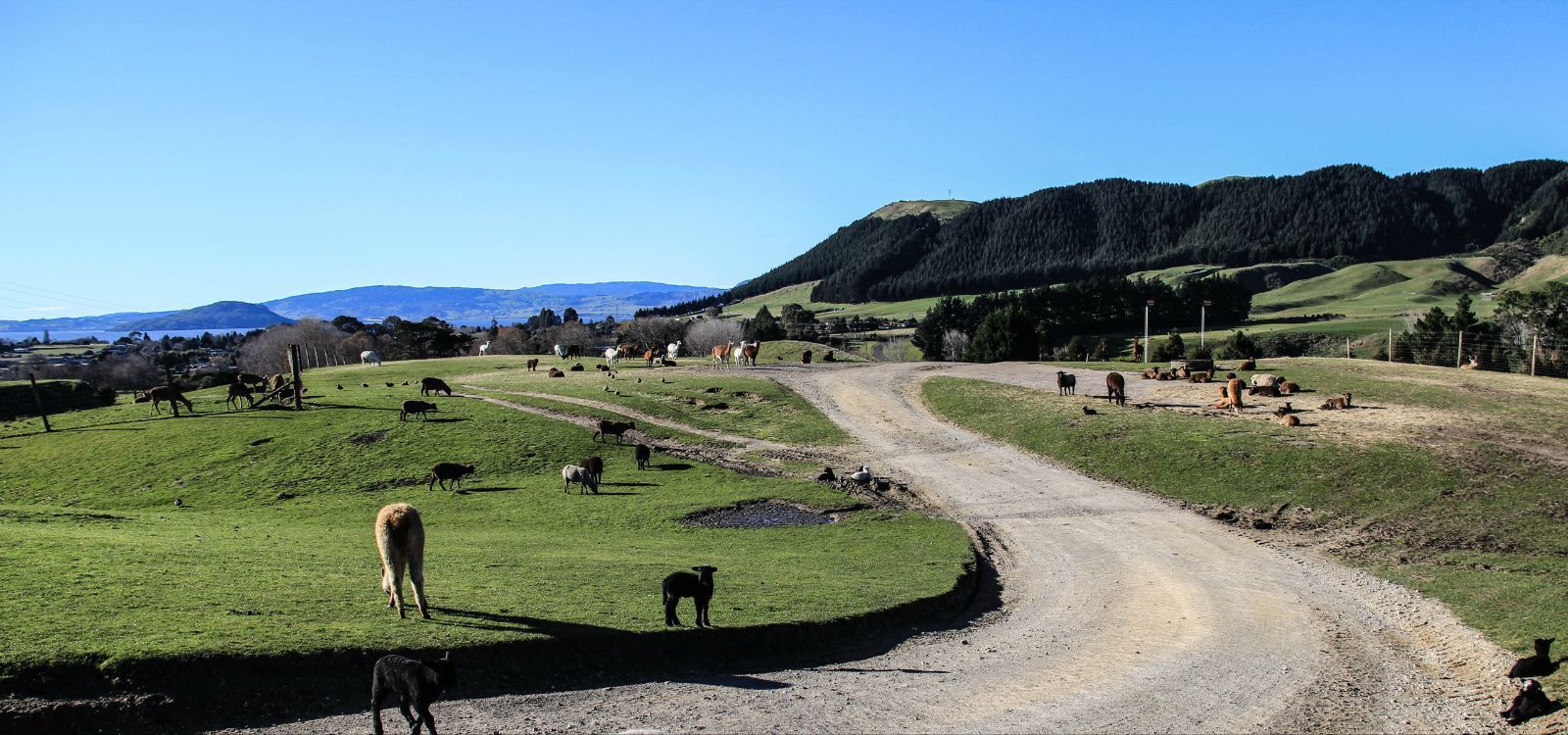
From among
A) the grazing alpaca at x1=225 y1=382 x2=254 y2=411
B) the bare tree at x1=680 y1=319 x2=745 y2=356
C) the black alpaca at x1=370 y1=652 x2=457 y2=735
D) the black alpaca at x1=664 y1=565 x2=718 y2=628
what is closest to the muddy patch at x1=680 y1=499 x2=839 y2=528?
the black alpaca at x1=664 y1=565 x2=718 y2=628

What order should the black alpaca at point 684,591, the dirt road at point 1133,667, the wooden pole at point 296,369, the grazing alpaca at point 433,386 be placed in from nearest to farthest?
the dirt road at point 1133,667 → the black alpaca at point 684,591 → the wooden pole at point 296,369 → the grazing alpaca at point 433,386

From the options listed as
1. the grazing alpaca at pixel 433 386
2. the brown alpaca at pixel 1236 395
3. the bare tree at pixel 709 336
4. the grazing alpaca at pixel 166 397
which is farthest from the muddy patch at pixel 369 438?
the bare tree at pixel 709 336

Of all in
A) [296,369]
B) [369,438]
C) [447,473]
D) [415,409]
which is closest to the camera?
[447,473]

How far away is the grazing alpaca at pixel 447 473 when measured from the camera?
105ft

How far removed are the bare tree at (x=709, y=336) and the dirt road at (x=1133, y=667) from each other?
8467 centimetres

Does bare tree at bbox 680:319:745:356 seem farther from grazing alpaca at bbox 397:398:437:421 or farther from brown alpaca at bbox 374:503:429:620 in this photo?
brown alpaca at bbox 374:503:429:620

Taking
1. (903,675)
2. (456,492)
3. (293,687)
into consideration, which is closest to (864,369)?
(456,492)

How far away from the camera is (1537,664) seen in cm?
1443

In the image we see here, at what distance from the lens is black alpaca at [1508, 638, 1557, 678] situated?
14.4 m

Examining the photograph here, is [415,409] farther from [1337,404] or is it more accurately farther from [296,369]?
[1337,404]

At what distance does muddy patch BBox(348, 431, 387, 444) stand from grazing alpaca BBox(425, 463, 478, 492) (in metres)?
5.96

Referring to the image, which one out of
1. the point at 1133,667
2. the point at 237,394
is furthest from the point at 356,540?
the point at 237,394

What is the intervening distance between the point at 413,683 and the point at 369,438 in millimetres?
30083

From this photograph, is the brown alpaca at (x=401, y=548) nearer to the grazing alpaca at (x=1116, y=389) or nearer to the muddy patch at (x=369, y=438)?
the muddy patch at (x=369, y=438)
